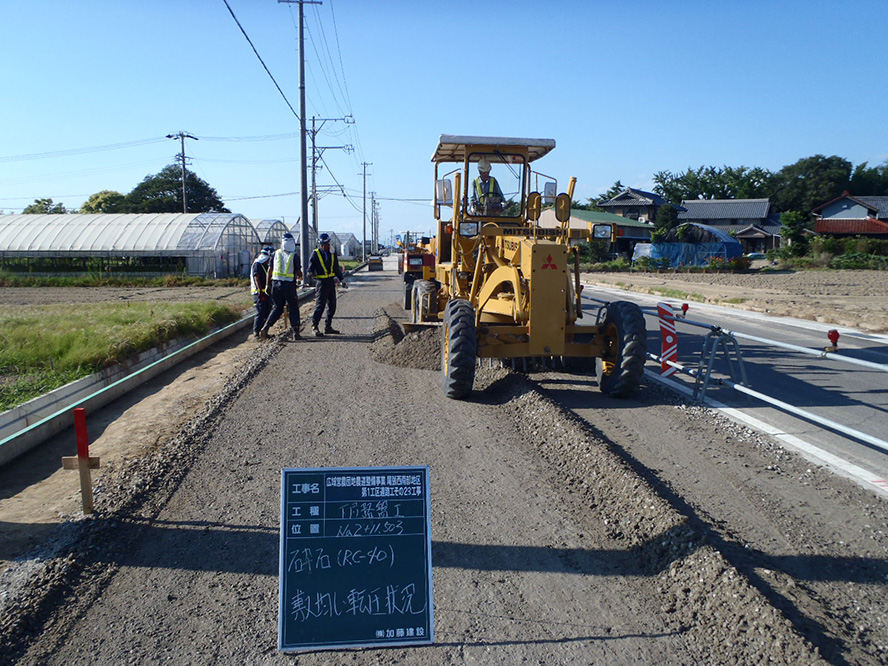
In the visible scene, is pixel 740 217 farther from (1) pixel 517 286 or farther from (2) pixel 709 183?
(1) pixel 517 286

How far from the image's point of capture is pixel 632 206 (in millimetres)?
68500

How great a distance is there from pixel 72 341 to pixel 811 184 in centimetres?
8024

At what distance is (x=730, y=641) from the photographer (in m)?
3.26

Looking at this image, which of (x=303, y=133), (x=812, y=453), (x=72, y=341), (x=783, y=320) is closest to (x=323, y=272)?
(x=72, y=341)

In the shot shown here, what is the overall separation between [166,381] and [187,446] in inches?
160

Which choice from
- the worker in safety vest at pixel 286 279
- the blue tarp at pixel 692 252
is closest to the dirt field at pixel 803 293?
the blue tarp at pixel 692 252

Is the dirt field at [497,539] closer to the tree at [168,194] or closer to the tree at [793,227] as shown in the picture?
the tree at [793,227]

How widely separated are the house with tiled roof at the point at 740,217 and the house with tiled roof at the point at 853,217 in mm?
4706

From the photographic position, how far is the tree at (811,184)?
70.8m

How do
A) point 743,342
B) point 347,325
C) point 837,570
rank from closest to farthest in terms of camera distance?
point 837,570
point 743,342
point 347,325

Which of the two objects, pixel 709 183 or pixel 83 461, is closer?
pixel 83 461

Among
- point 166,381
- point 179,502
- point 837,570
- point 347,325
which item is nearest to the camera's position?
point 837,570

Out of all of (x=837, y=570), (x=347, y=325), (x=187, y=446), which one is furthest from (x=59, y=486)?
(x=347, y=325)

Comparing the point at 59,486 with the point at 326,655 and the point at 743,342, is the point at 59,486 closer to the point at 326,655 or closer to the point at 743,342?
the point at 326,655
